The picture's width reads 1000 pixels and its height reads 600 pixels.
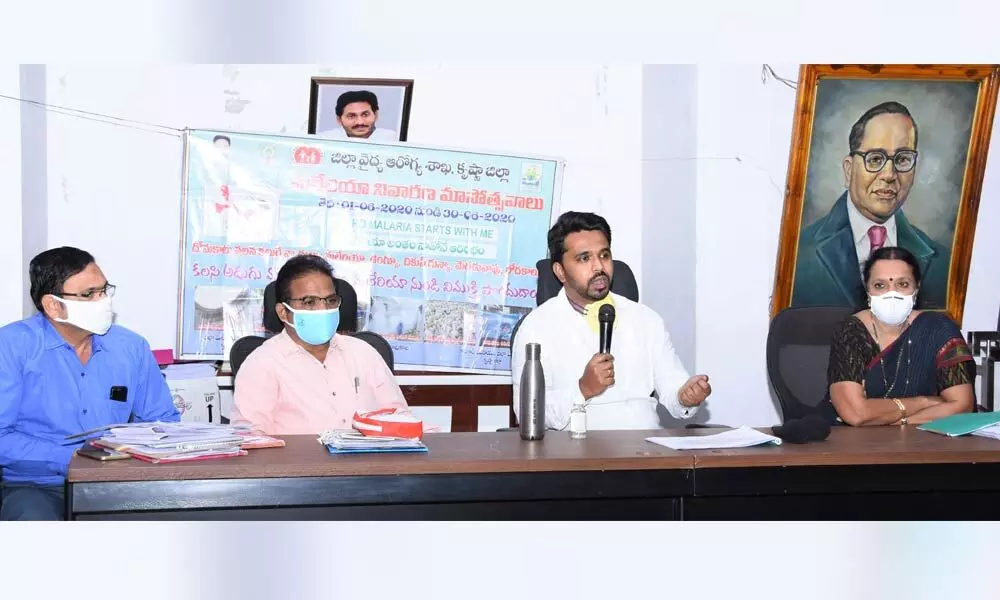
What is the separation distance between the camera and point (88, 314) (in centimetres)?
326

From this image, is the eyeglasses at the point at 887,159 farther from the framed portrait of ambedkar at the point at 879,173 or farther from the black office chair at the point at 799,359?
the black office chair at the point at 799,359

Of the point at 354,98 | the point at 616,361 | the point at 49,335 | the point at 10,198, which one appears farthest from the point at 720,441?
the point at 10,198

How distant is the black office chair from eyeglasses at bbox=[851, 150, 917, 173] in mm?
1559

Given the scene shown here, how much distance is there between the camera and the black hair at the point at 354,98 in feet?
16.0

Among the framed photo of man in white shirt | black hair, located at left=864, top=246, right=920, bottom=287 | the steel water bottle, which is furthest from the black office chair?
the framed photo of man in white shirt

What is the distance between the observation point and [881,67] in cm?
493

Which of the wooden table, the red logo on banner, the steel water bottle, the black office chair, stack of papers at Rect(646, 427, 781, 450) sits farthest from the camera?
the red logo on banner

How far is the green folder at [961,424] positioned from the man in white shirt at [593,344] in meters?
0.79

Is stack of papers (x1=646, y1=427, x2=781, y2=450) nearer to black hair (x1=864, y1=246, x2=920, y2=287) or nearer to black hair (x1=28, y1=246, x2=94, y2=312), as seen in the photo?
black hair (x1=864, y1=246, x2=920, y2=287)

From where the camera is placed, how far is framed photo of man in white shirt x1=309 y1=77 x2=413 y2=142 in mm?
4879

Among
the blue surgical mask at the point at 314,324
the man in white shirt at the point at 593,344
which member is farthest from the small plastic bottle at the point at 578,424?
the blue surgical mask at the point at 314,324

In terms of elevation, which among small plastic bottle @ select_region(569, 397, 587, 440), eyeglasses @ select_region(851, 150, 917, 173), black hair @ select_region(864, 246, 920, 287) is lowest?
small plastic bottle @ select_region(569, 397, 587, 440)

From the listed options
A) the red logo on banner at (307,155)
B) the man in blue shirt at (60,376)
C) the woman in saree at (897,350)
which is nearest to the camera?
the man in blue shirt at (60,376)
